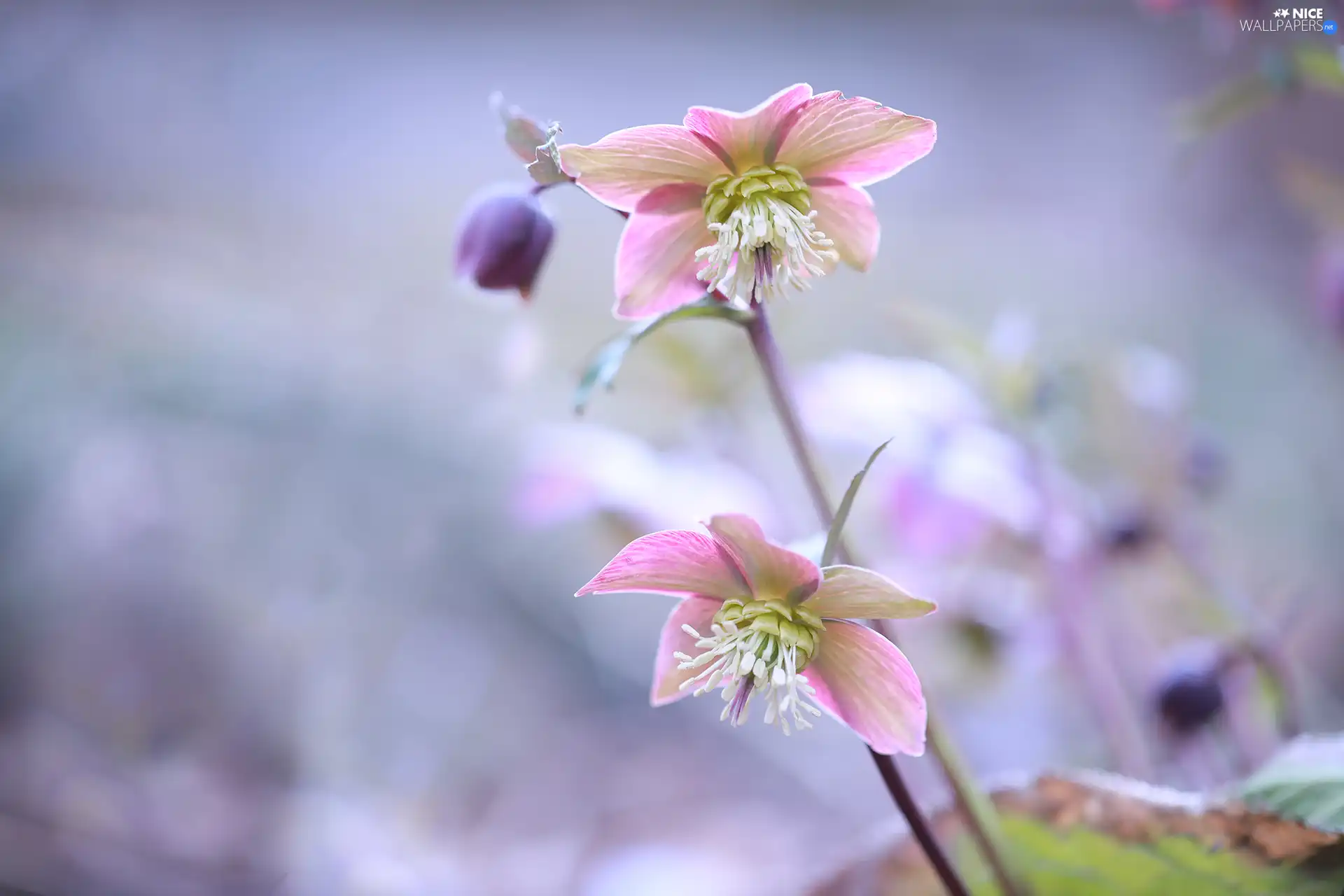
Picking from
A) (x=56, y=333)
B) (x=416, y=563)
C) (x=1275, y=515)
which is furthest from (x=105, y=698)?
(x=1275, y=515)

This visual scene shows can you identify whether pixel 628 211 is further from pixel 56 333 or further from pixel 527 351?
pixel 56 333

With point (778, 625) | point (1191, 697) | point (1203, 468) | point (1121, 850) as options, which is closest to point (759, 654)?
point (778, 625)

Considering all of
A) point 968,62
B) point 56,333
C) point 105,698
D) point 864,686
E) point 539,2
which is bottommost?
point 864,686

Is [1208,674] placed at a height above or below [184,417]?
below

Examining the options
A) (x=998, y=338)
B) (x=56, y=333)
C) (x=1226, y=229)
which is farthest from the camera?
(x=1226, y=229)

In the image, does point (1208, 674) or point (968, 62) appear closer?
point (1208, 674)

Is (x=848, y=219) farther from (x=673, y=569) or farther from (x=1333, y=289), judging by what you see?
(x=1333, y=289)

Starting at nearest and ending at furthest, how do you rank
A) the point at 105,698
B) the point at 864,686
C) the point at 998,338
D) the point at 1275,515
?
the point at 864,686, the point at 998,338, the point at 105,698, the point at 1275,515
